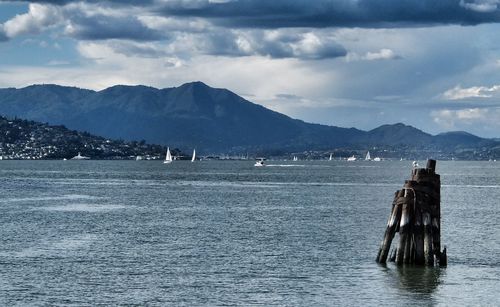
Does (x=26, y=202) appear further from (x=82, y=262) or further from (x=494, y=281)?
(x=494, y=281)

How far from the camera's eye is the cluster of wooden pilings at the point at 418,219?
171 ft

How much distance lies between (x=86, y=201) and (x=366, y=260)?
73.9 metres

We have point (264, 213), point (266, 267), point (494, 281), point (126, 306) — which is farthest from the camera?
point (264, 213)

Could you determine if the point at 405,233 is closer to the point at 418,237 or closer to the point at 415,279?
the point at 418,237

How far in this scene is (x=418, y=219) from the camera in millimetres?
52125

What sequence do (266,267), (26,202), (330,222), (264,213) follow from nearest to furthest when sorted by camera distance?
(266,267) → (330,222) → (264,213) → (26,202)

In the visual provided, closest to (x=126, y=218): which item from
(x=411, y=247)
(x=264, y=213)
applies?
(x=264, y=213)

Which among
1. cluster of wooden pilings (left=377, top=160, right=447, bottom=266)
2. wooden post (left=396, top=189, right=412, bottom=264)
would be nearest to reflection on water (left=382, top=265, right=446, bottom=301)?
cluster of wooden pilings (left=377, top=160, right=447, bottom=266)

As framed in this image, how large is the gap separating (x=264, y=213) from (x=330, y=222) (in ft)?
47.4

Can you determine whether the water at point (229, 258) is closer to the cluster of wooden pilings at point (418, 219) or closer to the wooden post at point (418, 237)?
the wooden post at point (418, 237)

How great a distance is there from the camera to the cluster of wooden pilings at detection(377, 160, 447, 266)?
5222 cm

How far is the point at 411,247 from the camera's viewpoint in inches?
2093

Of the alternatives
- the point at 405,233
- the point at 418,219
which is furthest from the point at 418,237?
the point at 418,219

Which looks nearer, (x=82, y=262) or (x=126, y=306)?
(x=126, y=306)
